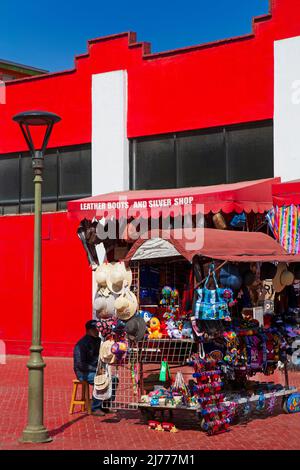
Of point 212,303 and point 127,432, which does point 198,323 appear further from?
point 127,432

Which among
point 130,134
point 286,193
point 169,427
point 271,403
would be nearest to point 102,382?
point 169,427

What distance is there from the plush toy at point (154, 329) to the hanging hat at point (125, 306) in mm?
373

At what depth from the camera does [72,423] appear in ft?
38.0

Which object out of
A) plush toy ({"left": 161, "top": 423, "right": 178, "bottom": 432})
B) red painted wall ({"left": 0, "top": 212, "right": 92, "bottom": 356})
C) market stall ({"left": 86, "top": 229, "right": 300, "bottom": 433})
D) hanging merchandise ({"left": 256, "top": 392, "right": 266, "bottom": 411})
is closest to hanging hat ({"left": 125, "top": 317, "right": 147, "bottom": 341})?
market stall ({"left": 86, "top": 229, "right": 300, "bottom": 433})

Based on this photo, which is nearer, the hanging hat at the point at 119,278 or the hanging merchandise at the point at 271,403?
the hanging hat at the point at 119,278

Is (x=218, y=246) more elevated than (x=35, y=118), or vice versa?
(x=35, y=118)

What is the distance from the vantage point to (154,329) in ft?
37.2

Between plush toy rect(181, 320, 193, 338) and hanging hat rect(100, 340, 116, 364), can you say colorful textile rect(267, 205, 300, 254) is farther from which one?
hanging hat rect(100, 340, 116, 364)

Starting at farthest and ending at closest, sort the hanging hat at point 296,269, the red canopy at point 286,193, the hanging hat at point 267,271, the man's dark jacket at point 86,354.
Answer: the red canopy at point 286,193, the hanging hat at point 296,269, the hanging hat at point 267,271, the man's dark jacket at point 86,354

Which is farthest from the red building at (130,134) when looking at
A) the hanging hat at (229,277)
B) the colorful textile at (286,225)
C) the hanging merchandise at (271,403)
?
the hanging merchandise at (271,403)

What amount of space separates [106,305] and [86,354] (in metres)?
→ 1.14

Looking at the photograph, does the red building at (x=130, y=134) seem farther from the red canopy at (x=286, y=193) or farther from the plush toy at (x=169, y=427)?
the plush toy at (x=169, y=427)

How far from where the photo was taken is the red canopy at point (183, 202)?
50.6 ft

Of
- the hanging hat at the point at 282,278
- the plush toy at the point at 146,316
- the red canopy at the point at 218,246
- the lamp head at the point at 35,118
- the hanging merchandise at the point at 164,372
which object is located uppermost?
the lamp head at the point at 35,118
